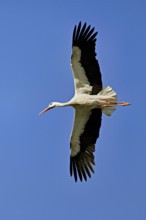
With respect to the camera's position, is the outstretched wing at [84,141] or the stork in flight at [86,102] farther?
the outstretched wing at [84,141]

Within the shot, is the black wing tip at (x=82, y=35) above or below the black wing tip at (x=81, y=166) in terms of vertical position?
above

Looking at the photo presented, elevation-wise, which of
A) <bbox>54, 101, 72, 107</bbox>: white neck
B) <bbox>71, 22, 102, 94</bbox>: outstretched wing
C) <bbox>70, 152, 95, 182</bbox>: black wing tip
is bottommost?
<bbox>70, 152, 95, 182</bbox>: black wing tip

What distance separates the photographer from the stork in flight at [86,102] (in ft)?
51.1

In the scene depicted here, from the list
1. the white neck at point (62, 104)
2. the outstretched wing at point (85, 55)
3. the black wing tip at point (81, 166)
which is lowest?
the black wing tip at point (81, 166)

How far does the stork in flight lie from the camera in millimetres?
15570

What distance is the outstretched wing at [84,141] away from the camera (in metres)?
16.3

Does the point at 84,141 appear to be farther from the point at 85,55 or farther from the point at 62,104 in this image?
the point at 85,55

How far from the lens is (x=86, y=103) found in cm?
1588

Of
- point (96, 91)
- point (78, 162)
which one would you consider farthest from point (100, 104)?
point (78, 162)

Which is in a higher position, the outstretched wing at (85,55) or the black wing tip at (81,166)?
the outstretched wing at (85,55)

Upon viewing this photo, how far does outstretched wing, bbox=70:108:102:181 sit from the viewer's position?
1628 centimetres

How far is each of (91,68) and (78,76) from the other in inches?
15.9

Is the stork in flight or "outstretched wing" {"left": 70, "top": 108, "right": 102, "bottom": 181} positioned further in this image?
"outstretched wing" {"left": 70, "top": 108, "right": 102, "bottom": 181}

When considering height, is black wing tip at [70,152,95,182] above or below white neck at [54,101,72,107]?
below
